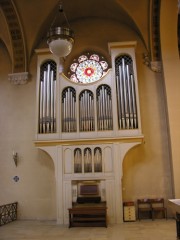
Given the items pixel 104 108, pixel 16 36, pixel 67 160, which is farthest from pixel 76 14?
pixel 67 160

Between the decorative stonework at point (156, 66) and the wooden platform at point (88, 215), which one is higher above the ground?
the decorative stonework at point (156, 66)

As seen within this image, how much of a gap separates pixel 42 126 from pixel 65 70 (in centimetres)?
290

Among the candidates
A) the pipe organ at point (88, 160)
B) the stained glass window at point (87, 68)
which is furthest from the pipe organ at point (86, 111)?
the stained glass window at point (87, 68)

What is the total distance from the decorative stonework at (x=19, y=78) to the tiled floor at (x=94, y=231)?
5.45m

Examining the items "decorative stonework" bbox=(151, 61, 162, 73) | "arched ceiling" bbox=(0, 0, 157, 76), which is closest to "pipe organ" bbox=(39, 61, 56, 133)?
"arched ceiling" bbox=(0, 0, 157, 76)

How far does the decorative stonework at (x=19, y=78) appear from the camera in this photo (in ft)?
38.2

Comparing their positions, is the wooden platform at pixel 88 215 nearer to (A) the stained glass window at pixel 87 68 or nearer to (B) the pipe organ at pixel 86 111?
(B) the pipe organ at pixel 86 111

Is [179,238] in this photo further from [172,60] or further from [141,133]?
[172,60]

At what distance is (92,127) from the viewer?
1032 centimetres

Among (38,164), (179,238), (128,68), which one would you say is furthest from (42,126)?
(179,238)

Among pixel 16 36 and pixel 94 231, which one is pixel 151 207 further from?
pixel 16 36

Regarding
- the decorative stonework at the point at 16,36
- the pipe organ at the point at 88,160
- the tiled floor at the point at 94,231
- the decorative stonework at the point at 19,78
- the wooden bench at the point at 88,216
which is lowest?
the tiled floor at the point at 94,231

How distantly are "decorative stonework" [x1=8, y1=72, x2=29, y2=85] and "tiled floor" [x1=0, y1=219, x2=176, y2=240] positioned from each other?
215 inches

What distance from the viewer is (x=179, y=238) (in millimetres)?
5445
